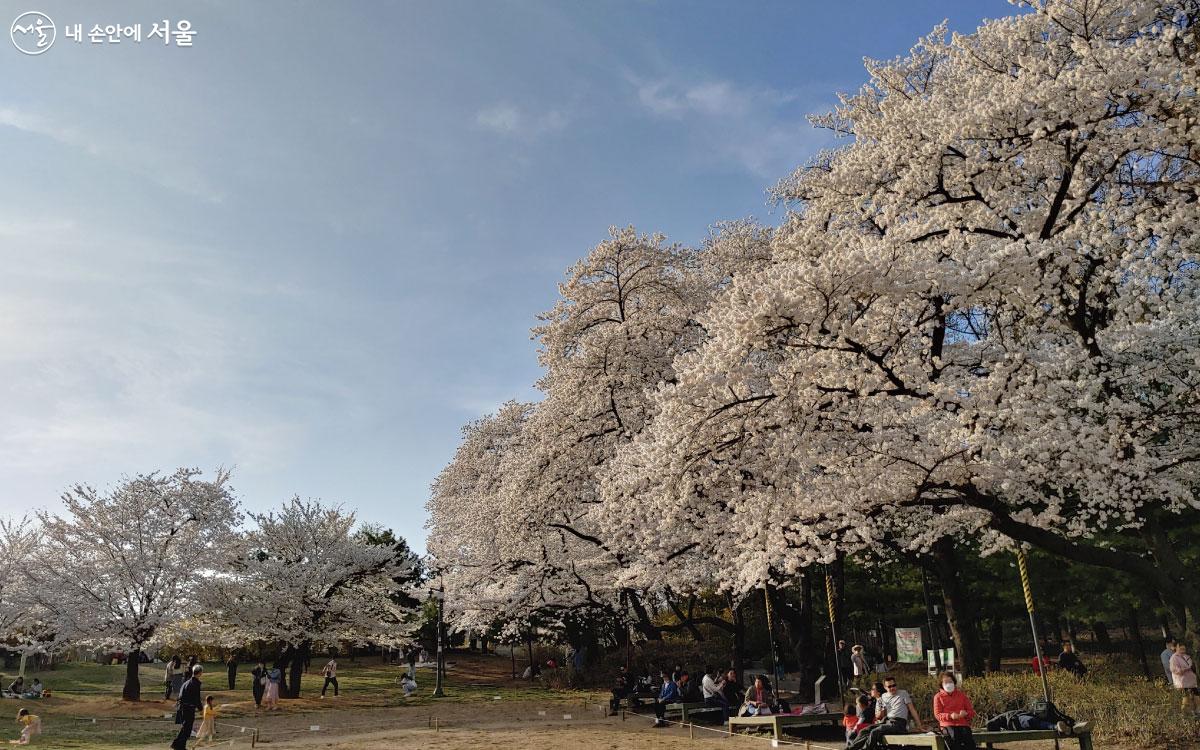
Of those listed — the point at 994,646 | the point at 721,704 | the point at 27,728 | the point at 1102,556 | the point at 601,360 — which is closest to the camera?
the point at 1102,556

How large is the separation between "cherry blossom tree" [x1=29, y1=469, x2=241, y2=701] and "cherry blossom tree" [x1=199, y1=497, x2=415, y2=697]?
4.34 ft

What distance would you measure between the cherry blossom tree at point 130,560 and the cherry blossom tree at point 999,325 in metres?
23.1

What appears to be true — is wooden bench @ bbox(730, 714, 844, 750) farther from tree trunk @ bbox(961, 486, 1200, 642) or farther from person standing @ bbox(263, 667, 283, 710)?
person standing @ bbox(263, 667, 283, 710)

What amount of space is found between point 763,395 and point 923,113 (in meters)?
6.08

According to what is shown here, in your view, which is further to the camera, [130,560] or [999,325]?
[130,560]

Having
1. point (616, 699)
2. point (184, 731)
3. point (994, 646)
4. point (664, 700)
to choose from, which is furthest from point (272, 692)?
point (994, 646)

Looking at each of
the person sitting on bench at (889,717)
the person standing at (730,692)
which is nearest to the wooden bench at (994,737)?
the person sitting on bench at (889,717)

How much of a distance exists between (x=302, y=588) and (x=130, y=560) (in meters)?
6.55

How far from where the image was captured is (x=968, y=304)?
13.2m

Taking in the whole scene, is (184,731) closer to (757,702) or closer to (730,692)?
(757,702)

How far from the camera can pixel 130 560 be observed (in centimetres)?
2978

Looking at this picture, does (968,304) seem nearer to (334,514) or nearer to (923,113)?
(923,113)

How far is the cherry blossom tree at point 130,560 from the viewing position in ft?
93.4

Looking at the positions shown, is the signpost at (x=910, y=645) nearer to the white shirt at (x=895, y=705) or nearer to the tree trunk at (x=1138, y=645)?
the white shirt at (x=895, y=705)
